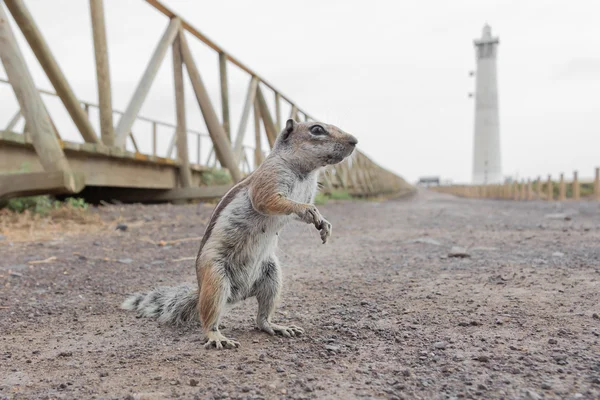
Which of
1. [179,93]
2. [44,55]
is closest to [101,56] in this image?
[44,55]

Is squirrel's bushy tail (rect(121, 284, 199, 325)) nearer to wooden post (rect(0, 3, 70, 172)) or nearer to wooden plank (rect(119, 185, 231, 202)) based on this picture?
wooden post (rect(0, 3, 70, 172))

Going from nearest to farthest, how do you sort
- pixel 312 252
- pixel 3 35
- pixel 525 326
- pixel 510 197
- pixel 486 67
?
1. pixel 525 326
2. pixel 3 35
3. pixel 312 252
4. pixel 510 197
5. pixel 486 67

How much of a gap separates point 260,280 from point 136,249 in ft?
8.35

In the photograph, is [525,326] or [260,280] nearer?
[525,326]

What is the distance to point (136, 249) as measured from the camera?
4.70 meters

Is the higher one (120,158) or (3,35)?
(3,35)

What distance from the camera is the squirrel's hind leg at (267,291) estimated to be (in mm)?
2422

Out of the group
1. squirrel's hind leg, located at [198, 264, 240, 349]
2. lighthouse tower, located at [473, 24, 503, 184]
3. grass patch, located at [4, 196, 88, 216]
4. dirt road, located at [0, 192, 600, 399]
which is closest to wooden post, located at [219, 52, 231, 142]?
grass patch, located at [4, 196, 88, 216]

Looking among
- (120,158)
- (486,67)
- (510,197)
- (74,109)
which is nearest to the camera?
(74,109)

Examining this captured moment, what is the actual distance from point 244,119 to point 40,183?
4494mm

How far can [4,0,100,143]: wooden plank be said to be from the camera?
14.7 feet

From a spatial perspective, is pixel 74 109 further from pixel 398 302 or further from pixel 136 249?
pixel 398 302

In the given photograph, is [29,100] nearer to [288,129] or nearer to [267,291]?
[288,129]

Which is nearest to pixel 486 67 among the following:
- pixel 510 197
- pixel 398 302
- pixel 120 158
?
pixel 510 197
